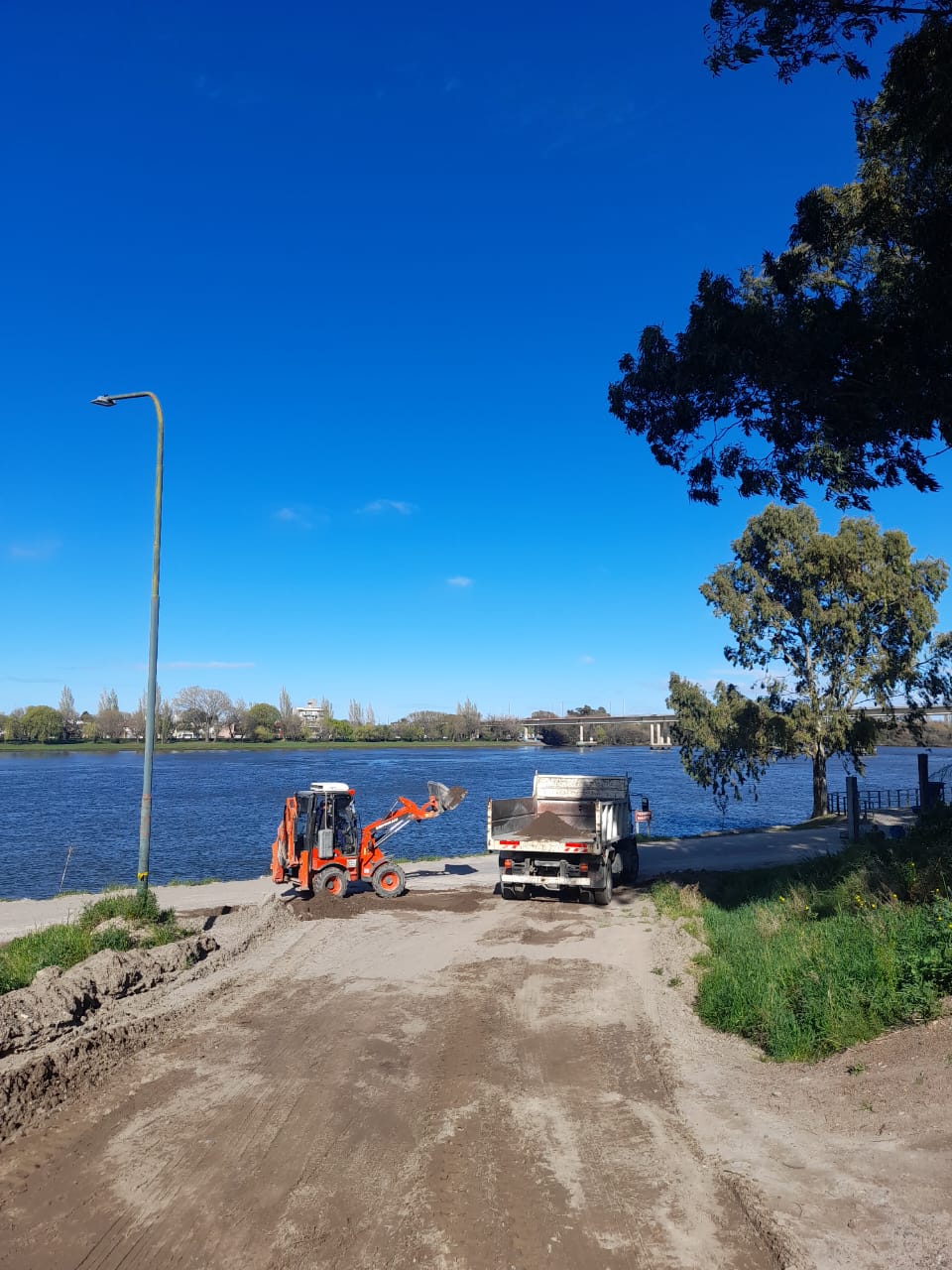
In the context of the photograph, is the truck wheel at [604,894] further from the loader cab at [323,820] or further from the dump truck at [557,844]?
the loader cab at [323,820]

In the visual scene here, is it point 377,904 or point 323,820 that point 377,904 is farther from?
point 323,820

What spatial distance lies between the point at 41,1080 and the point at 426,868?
16503 millimetres

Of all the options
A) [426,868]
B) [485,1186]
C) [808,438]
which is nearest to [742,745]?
[426,868]

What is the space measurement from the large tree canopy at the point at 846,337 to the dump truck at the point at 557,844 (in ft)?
24.0

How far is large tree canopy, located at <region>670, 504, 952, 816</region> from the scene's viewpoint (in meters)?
31.5

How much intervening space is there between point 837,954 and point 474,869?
14.9 m

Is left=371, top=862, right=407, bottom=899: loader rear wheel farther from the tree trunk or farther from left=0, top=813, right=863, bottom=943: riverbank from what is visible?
the tree trunk

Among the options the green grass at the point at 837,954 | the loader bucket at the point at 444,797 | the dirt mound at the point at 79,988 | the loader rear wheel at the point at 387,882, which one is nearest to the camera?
the green grass at the point at 837,954

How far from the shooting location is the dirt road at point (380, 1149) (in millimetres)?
4816

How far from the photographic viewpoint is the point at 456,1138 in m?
6.20

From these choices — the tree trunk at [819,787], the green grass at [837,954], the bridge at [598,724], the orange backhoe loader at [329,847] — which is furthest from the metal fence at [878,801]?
the bridge at [598,724]

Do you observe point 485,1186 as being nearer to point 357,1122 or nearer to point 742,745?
point 357,1122

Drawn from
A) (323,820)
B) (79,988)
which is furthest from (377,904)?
(79,988)

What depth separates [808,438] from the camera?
44.3ft
